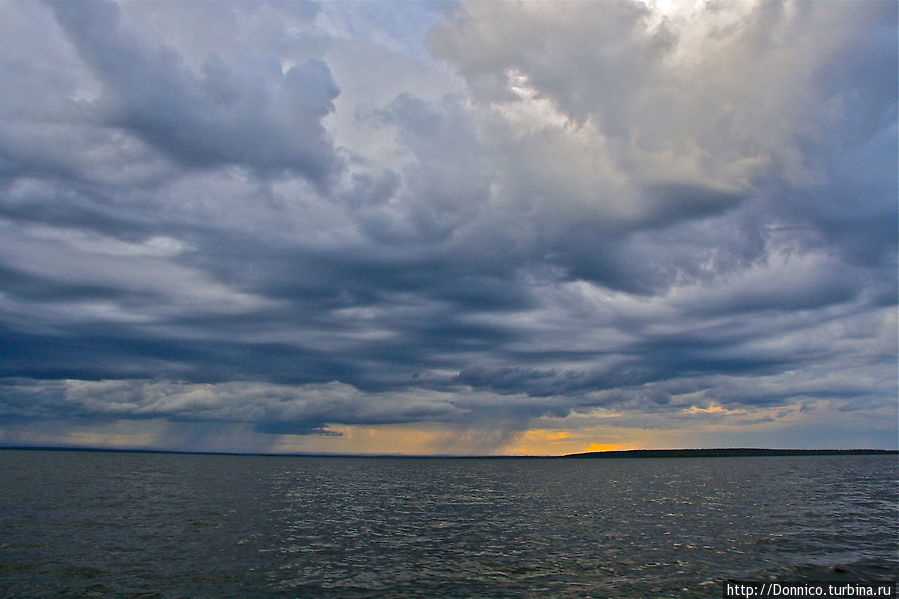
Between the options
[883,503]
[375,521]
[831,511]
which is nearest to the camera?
[375,521]

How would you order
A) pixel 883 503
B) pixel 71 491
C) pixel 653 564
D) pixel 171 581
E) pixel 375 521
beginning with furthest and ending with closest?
pixel 71 491 < pixel 883 503 < pixel 375 521 < pixel 653 564 < pixel 171 581

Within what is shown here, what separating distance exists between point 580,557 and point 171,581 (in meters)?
24.2

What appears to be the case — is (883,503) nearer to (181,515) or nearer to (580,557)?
(580,557)

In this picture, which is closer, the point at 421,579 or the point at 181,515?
the point at 421,579

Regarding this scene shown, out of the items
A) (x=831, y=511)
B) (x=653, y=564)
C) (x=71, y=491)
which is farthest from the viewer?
(x=71, y=491)

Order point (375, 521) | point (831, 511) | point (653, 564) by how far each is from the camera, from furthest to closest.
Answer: point (831, 511), point (375, 521), point (653, 564)

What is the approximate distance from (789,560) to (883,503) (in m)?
53.0

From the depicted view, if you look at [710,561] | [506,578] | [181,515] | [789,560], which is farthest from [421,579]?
[181,515]

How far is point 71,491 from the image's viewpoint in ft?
264

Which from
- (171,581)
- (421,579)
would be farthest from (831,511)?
(171,581)

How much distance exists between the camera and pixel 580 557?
36.3m

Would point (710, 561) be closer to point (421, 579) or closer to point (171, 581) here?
point (421, 579)

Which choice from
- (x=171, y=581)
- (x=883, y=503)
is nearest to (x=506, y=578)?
(x=171, y=581)

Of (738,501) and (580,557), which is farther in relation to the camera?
(738,501)
